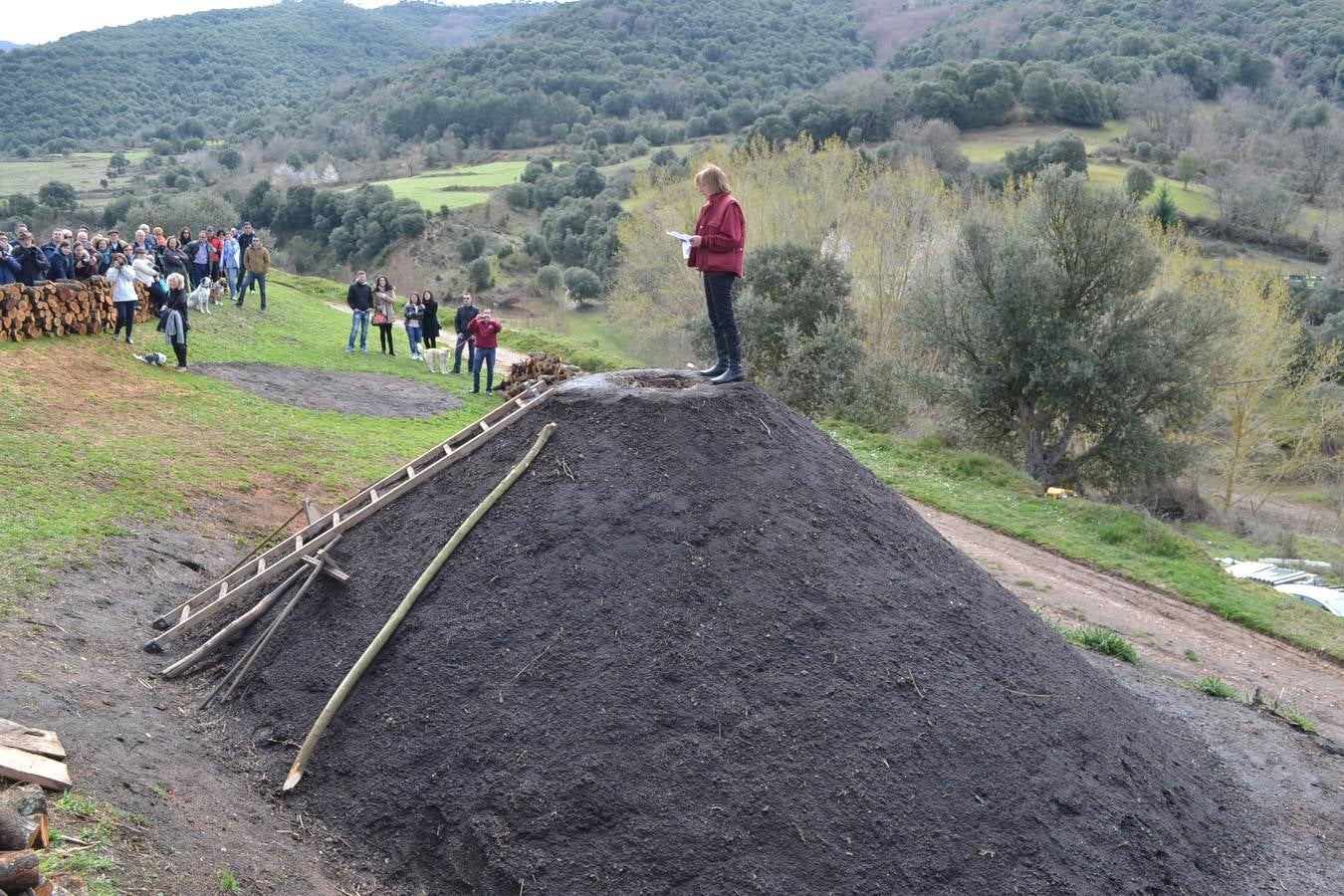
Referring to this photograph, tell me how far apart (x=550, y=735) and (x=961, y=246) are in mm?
20595

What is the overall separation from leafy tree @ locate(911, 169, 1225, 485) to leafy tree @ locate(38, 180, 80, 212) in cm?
5269

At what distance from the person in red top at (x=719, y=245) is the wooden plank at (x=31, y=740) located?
216 inches

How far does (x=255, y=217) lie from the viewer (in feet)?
210

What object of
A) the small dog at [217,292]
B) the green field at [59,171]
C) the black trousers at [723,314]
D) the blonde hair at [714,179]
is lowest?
the small dog at [217,292]

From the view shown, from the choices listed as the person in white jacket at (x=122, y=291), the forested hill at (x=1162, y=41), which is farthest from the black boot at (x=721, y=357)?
the forested hill at (x=1162, y=41)

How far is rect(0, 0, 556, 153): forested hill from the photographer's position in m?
94.4

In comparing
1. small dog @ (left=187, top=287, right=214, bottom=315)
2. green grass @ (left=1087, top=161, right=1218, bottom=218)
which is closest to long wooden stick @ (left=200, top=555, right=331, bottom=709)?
small dog @ (left=187, top=287, right=214, bottom=315)

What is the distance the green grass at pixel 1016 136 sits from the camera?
63.4 m

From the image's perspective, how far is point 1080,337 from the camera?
885 inches

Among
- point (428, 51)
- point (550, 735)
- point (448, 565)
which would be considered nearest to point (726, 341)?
point (448, 565)

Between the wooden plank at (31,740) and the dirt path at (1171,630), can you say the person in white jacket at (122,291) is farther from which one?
the dirt path at (1171,630)

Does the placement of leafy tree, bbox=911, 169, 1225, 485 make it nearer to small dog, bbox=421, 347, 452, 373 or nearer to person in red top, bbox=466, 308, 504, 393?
person in red top, bbox=466, 308, 504, 393

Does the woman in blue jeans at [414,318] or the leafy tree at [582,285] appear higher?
the woman in blue jeans at [414,318]

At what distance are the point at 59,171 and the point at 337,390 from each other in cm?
6566
